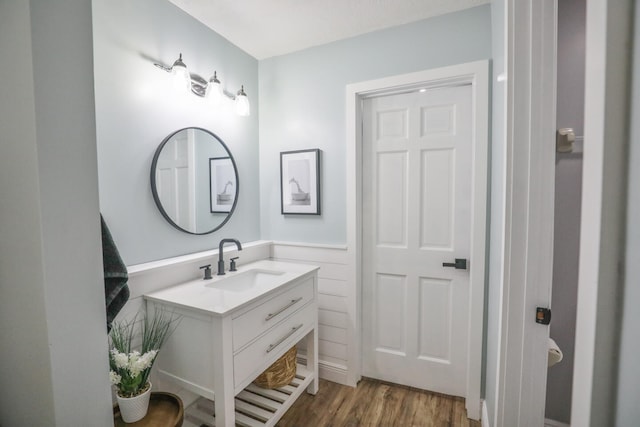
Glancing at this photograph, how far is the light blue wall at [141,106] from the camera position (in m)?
1.34

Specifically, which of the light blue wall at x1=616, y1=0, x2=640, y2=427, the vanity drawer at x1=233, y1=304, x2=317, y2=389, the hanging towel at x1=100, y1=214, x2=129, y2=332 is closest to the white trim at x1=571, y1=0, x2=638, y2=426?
the light blue wall at x1=616, y1=0, x2=640, y2=427

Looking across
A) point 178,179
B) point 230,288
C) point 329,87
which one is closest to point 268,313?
point 230,288

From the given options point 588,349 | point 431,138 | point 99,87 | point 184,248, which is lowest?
point 184,248

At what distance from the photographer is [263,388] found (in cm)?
176

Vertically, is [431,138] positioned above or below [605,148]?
above

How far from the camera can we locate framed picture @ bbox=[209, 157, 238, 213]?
192cm

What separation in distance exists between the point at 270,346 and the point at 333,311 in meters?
0.73

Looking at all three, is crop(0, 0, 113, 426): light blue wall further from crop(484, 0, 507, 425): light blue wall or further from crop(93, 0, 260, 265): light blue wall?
crop(484, 0, 507, 425): light blue wall

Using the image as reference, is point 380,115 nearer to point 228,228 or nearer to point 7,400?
point 228,228

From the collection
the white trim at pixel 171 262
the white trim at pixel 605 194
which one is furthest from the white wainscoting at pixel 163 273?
the white trim at pixel 605 194

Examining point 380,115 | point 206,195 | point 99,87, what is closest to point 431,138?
point 380,115

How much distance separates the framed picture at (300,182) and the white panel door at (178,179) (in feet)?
2.30

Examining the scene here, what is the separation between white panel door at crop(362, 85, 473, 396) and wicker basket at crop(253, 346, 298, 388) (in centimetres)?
63

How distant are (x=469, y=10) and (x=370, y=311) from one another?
6.78 ft
